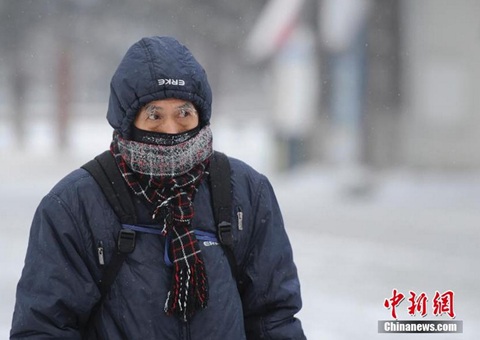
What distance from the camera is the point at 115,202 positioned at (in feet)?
7.02

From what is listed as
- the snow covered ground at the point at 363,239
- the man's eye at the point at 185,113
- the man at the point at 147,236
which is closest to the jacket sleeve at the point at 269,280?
the man at the point at 147,236

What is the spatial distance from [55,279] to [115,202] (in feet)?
0.75

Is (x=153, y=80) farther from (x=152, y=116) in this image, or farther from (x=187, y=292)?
(x=187, y=292)

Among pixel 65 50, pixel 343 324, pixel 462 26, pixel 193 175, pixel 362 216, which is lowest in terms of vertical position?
pixel 343 324

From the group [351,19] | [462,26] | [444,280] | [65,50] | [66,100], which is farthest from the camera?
[65,50]

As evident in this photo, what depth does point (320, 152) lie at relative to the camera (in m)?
16.4

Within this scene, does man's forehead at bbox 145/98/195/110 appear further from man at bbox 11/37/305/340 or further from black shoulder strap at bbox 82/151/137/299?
black shoulder strap at bbox 82/151/137/299

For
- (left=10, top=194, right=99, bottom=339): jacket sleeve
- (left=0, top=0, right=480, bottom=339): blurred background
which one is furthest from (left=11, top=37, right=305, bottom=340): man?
(left=0, top=0, right=480, bottom=339): blurred background

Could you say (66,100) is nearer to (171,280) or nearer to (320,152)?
(320,152)

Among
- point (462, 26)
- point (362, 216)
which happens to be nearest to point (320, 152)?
point (462, 26)

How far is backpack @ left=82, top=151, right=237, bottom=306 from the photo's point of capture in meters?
2.11

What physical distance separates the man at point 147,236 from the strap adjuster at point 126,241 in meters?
0.02

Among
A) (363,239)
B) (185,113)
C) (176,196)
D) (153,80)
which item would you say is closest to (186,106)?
(185,113)

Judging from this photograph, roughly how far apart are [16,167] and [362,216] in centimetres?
972
